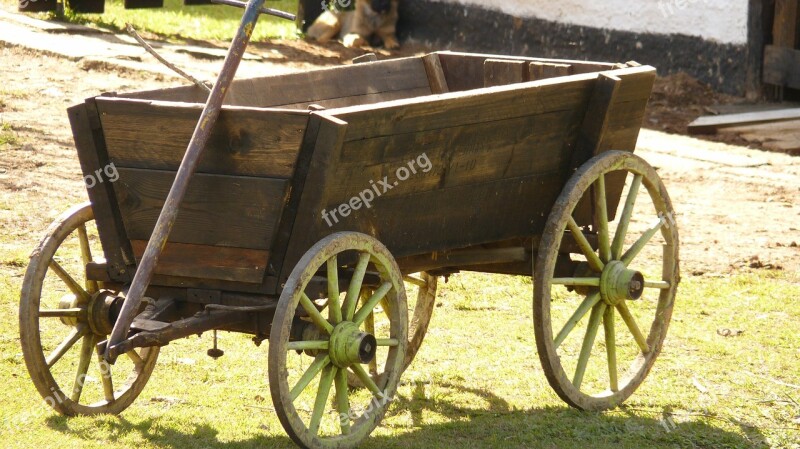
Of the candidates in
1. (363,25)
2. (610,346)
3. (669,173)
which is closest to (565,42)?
(363,25)

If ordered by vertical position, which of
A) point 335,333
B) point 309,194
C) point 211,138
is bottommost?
point 335,333

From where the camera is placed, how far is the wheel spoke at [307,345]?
3413mm

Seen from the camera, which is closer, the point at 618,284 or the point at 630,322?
the point at 618,284

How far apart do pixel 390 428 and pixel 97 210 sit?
1301mm

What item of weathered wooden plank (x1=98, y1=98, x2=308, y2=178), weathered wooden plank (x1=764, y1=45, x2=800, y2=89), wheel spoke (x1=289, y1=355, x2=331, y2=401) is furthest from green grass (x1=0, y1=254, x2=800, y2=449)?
weathered wooden plank (x1=764, y1=45, x2=800, y2=89)

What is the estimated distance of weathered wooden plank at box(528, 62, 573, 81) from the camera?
16.1 feet

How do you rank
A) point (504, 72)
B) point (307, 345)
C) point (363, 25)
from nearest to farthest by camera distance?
1. point (307, 345)
2. point (504, 72)
3. point (363, 25)

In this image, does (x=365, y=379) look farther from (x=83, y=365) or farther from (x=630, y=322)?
(x=630, y=322)

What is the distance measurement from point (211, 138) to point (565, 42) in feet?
26.8

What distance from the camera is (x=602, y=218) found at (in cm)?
436

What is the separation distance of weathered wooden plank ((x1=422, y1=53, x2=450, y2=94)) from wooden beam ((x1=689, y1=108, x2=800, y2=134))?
4710mm

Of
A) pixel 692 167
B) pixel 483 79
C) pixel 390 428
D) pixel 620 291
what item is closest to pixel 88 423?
pixel 390 428

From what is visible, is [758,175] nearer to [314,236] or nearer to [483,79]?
[483,79]

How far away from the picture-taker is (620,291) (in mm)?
4355
